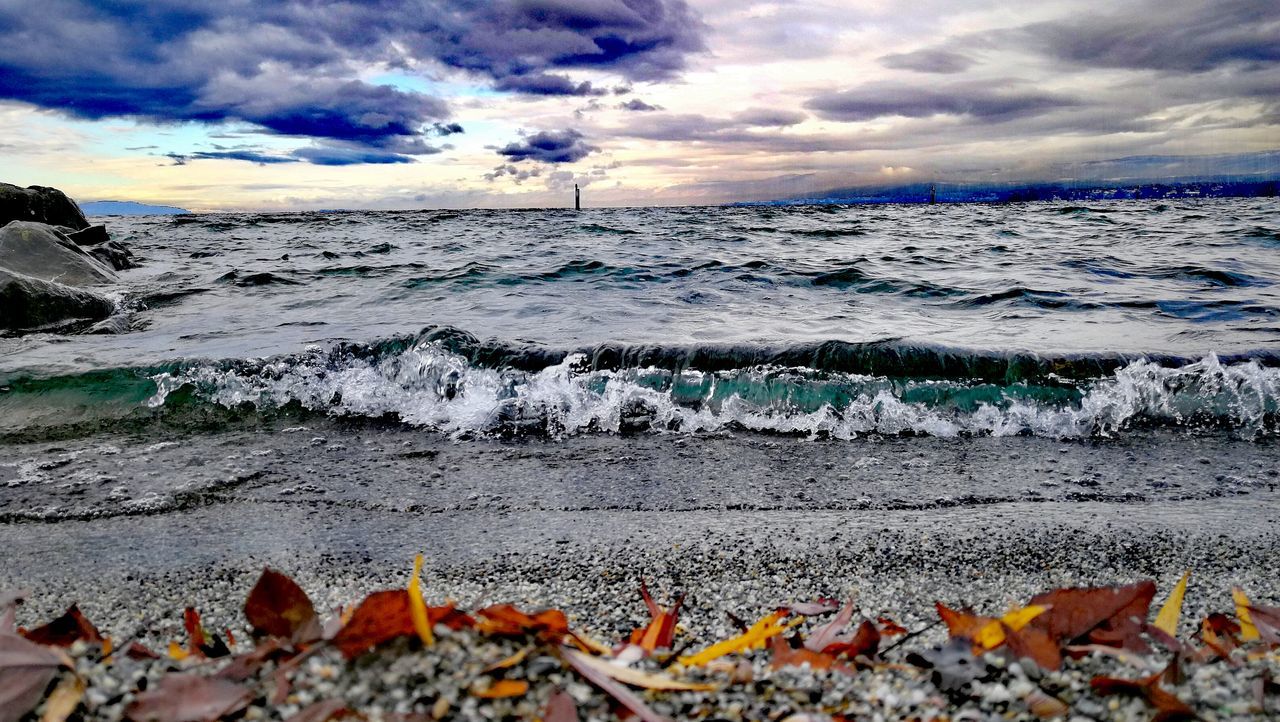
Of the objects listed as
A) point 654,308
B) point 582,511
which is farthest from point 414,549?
point 654,308

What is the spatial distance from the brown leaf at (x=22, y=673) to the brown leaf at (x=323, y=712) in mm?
438

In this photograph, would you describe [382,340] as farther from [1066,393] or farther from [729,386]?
[1066,393]

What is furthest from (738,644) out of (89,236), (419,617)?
(89,236)

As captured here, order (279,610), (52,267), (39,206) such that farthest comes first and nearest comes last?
(39,206)
(52,267)
(279,610)

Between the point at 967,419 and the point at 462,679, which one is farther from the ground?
the point at 462,679

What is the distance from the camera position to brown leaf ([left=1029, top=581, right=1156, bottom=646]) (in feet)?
4.28

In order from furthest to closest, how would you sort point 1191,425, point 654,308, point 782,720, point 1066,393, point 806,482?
1. point 654,308
2. point 1066,393
3. point 1191,425
4. point 806,482
5. point 782,720

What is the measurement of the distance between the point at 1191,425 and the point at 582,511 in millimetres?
3190

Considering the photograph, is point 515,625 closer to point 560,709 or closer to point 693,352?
point 560,709

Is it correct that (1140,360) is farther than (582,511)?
Yes

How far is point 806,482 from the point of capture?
9.84ft

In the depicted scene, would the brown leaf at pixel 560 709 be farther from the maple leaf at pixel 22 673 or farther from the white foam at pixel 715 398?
the white foam at pixel 715 398

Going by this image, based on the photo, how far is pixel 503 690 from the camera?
1.08 meters

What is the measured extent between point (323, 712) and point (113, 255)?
45.1 ft
